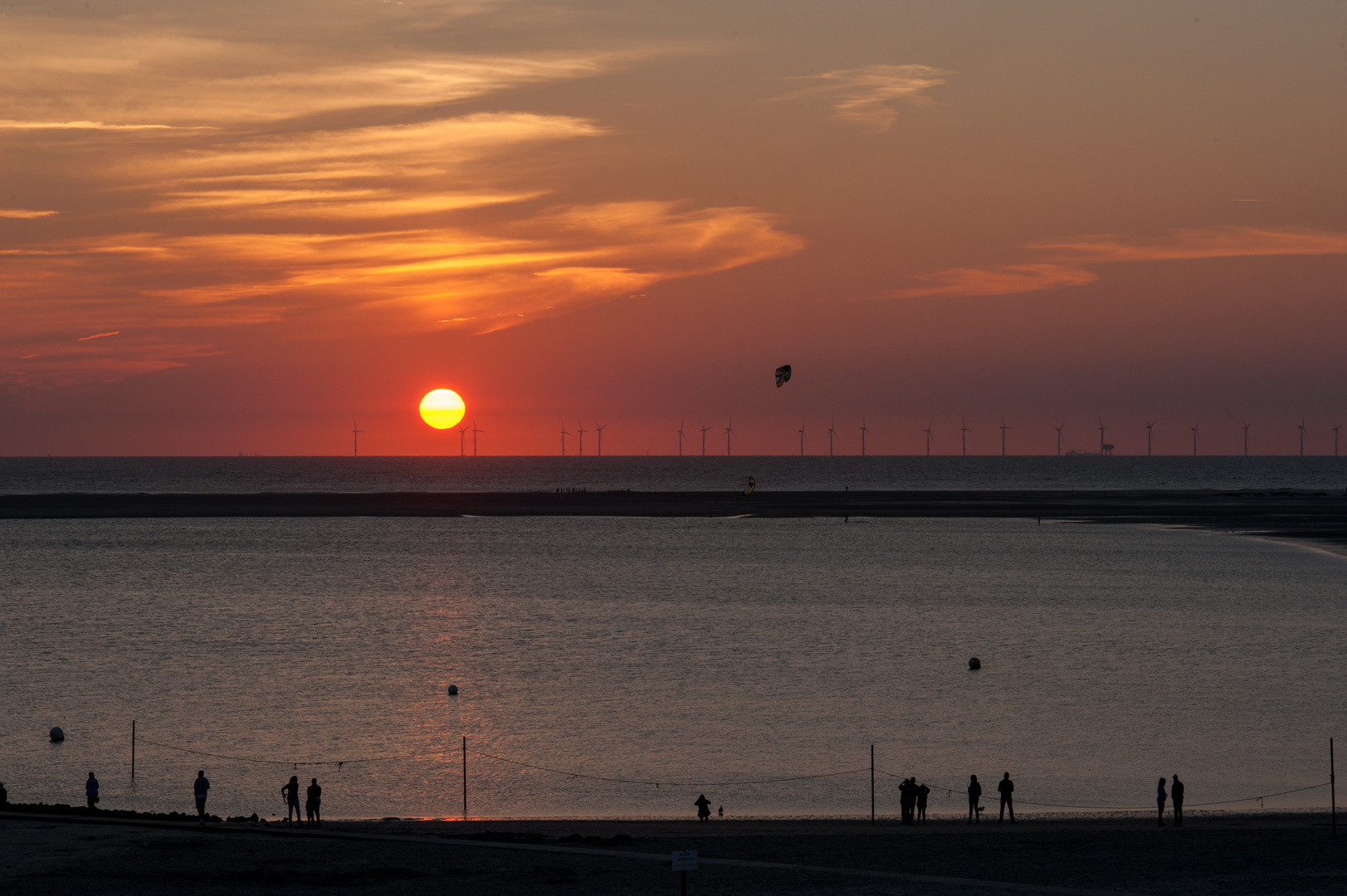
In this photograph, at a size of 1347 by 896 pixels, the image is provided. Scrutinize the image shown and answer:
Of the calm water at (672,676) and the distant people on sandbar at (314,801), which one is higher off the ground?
the calm water at (672,676)

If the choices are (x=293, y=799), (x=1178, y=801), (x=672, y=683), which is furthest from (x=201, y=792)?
(x=1178, y=801)

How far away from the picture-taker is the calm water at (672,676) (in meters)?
45.8

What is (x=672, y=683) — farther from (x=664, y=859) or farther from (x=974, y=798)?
(x=664, y=859)

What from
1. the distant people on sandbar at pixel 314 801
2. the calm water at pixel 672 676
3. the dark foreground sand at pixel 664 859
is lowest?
the dark foreground sand at pixel 664 859

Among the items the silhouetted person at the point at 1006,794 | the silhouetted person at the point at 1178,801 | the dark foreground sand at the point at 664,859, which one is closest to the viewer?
the dark foreground sand at the point at 664,859

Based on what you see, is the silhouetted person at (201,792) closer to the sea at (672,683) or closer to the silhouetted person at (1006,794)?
the sea at (672,683)

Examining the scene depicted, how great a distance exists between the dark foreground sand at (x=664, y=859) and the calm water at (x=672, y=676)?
5845 millimetres

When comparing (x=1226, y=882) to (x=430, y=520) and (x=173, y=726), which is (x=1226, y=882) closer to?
(x=173, y=726)

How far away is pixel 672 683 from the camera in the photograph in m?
63.0

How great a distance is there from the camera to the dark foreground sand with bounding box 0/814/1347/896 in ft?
100

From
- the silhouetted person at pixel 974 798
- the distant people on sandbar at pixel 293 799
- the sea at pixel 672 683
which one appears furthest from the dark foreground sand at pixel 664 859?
the sea at pixel 672 683

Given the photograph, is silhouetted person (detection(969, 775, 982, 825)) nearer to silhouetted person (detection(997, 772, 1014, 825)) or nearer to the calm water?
silhouetted person (detection(997, 772, 1014, 825))

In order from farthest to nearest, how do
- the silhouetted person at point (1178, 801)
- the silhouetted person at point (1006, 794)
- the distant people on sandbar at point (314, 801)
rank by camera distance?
the silhouetted person at point (1006, 794), the distant people on sandbar at point (314, 801), the silhouetted person at point (1178, 801)

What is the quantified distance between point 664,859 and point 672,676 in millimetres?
31260
